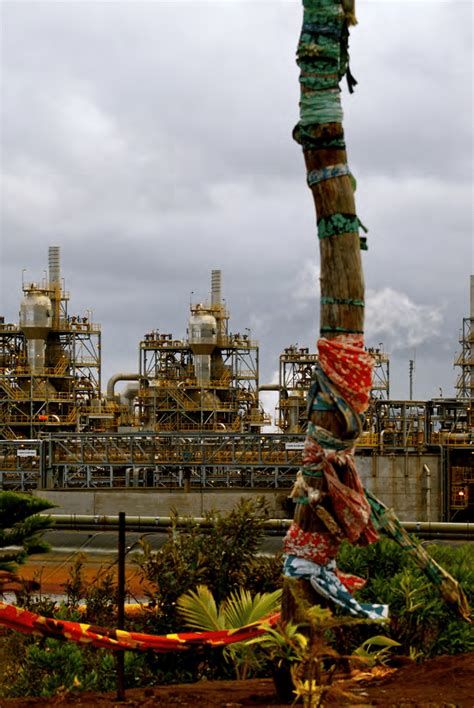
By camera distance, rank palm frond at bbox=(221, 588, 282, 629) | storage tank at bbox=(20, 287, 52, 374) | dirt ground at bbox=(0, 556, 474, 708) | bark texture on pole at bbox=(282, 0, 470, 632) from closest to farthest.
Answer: dirt ground at bbox=(0, 556, 474, 708) < bark texture on pole at bbox=(282, 0, 470, 632) < palm frond at bbox=(221, 588, 282, 629) < storage tank at bbox=(20, 287, 52, 374)

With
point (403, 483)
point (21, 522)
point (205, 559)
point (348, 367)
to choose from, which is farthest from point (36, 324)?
point (348, 367)

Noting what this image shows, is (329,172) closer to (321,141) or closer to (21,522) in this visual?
(321,141)

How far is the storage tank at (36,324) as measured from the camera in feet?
240

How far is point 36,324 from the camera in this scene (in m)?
73.2

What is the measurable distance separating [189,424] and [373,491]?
29.1m

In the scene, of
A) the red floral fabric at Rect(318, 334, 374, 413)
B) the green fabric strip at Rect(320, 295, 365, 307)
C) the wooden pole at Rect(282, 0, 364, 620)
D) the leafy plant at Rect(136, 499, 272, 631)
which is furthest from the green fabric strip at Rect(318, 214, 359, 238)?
the leafy plant at Rect(136, 499, 272, 631)

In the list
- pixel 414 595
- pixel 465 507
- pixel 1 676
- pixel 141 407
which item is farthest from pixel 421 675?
pixel 141 407

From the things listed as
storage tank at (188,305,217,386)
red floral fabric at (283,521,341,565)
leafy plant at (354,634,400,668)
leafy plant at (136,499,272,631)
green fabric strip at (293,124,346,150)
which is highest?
storage tank at (188,305,217,386)

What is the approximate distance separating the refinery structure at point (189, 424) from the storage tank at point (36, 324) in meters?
0.09

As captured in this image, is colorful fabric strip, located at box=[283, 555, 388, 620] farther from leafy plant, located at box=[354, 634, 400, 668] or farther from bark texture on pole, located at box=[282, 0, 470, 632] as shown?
leafy plant, located at box=[354, 634, 400, 668]

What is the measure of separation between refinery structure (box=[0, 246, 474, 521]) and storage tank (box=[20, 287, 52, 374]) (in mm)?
89

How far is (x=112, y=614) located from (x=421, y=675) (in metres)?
7.00

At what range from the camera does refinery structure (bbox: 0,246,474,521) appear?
5000 cm

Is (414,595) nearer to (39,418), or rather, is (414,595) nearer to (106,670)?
(106,670)
